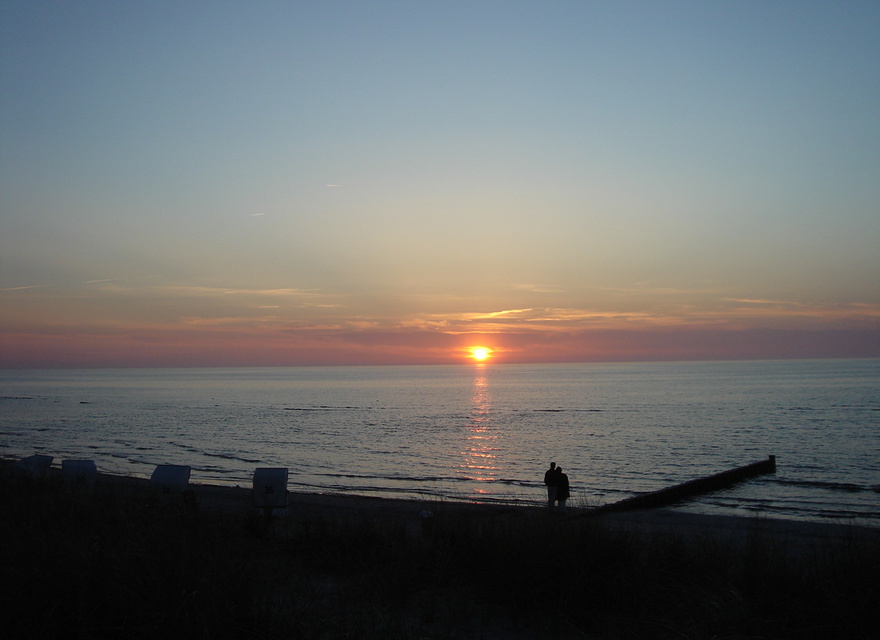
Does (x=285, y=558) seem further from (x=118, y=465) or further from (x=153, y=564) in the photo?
(x=118, y=465)

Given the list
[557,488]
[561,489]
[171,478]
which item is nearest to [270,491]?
[171,478]

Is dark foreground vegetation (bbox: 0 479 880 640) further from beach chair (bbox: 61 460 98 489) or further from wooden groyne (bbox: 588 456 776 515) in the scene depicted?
wooden groyne (bbox: 588 456 776 515)

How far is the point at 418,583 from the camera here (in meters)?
7.60

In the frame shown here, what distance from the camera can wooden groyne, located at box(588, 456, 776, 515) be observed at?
22578 millimetres

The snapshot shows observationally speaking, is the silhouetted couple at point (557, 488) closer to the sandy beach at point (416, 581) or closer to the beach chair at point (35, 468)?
the sandy beach at point (416, 581)

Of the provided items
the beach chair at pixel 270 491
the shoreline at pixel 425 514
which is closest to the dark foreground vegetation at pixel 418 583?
the shoreline at pixel 425 514

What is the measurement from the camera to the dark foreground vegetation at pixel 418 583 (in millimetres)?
5383

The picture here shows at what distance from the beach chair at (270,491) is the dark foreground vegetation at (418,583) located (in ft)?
6.75

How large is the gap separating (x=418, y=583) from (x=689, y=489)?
21870 millimetres

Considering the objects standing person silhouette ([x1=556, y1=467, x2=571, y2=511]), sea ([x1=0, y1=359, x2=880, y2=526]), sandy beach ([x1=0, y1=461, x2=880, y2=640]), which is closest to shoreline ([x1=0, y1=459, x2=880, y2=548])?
standing person silhouette ([x1=556, y1=467, x2=571, y2=511])

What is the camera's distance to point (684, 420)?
65.5m

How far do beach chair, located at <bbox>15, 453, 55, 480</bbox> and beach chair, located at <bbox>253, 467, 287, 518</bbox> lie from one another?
5341mm

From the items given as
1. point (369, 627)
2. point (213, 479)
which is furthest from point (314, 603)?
point (213, 479)

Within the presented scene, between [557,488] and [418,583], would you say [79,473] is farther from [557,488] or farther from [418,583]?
[557,488]
